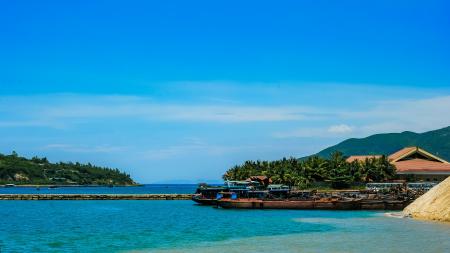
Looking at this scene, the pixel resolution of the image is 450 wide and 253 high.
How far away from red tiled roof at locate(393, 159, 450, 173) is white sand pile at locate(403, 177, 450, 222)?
5357 cm

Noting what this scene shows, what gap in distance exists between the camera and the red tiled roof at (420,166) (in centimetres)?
11381

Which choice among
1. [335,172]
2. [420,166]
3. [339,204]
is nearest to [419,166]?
[420,166]

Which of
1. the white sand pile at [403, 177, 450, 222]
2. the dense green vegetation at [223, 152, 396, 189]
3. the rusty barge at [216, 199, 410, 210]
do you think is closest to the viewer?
the white sand pile at [403, 177, 450, 222]

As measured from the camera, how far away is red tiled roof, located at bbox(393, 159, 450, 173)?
114 m

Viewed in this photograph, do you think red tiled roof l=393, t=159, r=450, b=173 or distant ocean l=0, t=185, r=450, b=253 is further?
red tiled roof l=393, t=159, r=450, b=173

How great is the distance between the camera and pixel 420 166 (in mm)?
116438

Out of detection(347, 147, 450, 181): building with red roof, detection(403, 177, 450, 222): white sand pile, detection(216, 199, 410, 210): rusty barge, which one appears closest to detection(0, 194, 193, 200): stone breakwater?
detection(347, 147, 450, 181): building with red roof

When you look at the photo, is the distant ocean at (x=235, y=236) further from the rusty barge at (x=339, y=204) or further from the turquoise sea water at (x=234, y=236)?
the rusty barge at (x=339, y=204)

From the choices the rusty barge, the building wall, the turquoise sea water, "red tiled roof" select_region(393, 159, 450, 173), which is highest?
"red tiled roof" select_region(393, 159, 450, 173)

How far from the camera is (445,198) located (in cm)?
5619

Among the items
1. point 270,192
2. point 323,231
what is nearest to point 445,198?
point 323,231

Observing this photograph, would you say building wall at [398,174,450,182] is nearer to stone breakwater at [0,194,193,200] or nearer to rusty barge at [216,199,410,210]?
rusty barge at [216,199,410,210]

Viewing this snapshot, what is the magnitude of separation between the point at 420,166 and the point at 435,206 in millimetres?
61532

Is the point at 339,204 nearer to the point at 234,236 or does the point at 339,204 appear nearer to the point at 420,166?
the point at 234,236
